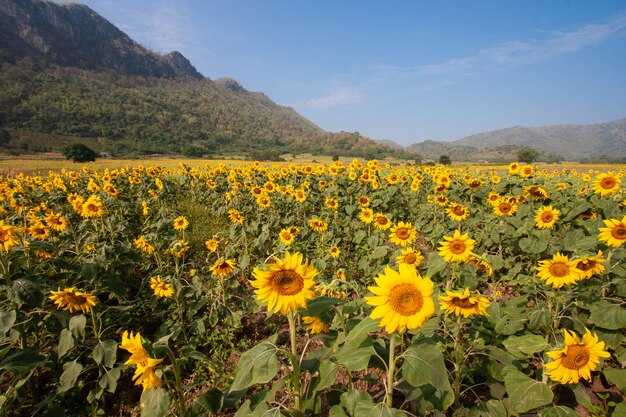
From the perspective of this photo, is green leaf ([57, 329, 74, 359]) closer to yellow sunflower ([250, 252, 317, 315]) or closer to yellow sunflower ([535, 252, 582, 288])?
yellow sunflower ([250, 252, 317, 315])

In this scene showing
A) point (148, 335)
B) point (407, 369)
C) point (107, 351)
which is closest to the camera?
point (407, 369)

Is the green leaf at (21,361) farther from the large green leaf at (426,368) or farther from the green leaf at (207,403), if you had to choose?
the large green leaf at (426,368)

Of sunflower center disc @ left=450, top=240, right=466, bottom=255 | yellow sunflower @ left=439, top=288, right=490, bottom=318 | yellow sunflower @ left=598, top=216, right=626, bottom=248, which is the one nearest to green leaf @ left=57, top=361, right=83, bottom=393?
yellow sunflower @ left=439, top=288, right=490, bottom=318

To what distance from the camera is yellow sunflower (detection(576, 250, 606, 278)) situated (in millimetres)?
2875

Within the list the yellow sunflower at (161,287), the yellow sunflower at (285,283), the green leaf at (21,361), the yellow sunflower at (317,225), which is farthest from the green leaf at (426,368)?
the yellow sunflower at (317,225)

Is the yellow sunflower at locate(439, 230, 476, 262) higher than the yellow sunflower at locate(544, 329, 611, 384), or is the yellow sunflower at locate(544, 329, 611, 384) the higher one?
the yellow sunflower at locate(439, 230, 476, 262)

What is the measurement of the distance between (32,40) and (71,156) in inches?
7162

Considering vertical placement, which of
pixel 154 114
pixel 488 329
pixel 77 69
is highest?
pixel 77 69

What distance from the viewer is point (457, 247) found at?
10.3ft

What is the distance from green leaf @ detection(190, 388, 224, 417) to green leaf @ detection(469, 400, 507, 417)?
1900mm

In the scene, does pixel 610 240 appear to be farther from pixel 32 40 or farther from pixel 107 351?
pixel 32 40

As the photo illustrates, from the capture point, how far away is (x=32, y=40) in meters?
163

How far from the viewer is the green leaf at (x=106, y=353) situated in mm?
2874

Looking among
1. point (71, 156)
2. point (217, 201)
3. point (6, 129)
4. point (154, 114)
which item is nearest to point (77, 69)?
point (154, 114)
